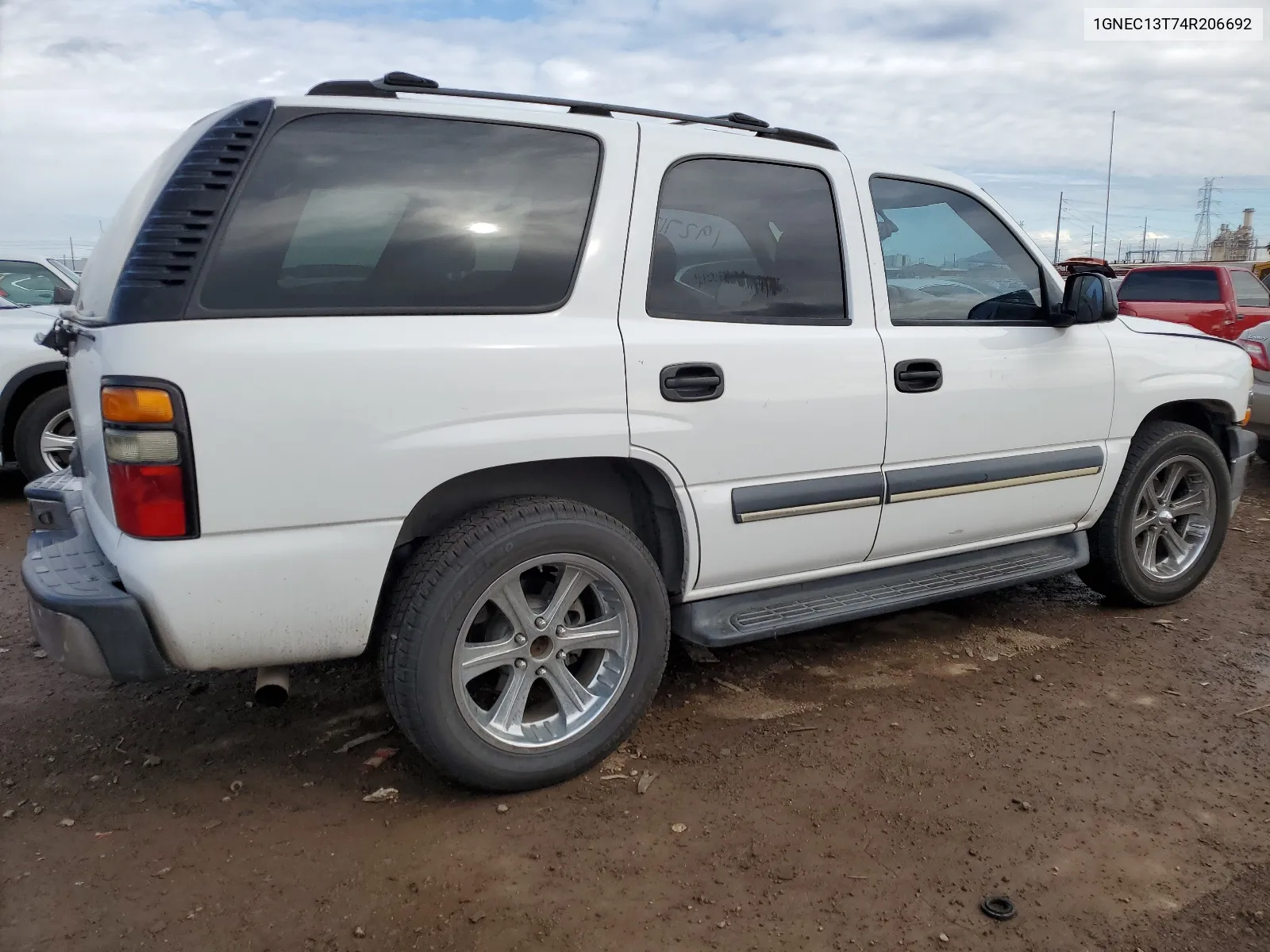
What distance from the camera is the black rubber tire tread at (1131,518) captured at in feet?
13.5

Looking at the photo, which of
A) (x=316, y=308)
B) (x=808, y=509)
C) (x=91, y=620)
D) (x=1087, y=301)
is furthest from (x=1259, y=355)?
(x=91, y=620)

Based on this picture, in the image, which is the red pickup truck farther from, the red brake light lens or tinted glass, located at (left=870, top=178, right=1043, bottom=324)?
the red brake light lens

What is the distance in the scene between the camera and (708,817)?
8.95ft

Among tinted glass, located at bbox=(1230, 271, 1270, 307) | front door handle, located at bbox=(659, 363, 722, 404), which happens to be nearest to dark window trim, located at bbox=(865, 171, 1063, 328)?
front door handle, located at bbox=(659, 363, 722, 404)

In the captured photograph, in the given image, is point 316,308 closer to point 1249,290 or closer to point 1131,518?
point 1131,518

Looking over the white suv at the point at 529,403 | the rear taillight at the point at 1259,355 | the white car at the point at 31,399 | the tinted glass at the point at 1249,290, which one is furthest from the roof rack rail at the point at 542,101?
the tinted glass at the point at 1249,290

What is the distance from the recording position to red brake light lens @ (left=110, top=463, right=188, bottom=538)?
229 cm

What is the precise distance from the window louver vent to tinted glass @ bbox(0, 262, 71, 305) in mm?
5881

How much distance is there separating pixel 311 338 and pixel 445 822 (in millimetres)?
1354

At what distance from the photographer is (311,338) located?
2.39 m

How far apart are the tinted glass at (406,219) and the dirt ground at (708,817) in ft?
4.70

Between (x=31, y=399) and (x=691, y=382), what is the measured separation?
5248 millimetres

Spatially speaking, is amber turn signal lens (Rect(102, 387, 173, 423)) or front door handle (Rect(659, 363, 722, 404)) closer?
amber turn signal lens (Rect(102, 387, 173, 423))

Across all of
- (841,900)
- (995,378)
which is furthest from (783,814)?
(995,378)
